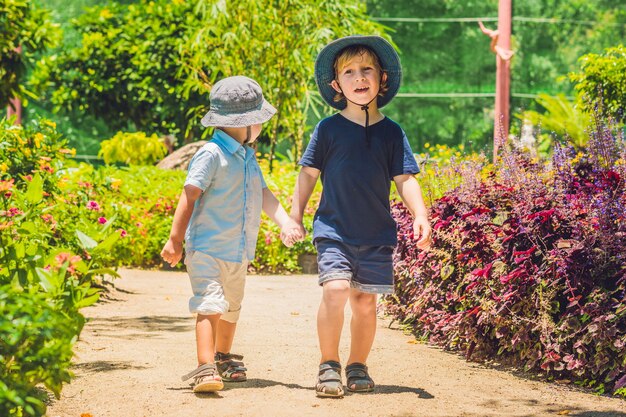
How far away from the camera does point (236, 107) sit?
16.2 ft

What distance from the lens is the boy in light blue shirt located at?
4.70m

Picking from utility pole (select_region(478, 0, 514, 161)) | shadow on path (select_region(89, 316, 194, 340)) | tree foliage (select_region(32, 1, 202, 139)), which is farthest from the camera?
tree foliage (select_region(32, 1, 202, 139))

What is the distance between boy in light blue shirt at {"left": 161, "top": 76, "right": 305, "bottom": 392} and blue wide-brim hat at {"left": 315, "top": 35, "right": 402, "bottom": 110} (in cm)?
32

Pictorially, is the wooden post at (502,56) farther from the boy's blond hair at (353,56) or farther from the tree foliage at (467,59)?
the boy's blond hair at (353,56)

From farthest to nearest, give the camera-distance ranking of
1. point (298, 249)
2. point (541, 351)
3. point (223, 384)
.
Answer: point (298, 249)
point (541, 351)
point (223, 384)

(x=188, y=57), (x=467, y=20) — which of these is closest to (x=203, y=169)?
(x=188, y=57)

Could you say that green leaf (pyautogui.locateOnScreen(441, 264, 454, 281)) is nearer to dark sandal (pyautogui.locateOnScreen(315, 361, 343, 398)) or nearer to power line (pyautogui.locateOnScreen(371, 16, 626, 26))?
dark sandal (pyautogui.locateOnScreen(315, 361, 343, 398))

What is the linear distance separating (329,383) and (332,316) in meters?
0.32

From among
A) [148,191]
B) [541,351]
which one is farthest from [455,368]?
[148,191]

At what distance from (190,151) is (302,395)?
11328 millimetres

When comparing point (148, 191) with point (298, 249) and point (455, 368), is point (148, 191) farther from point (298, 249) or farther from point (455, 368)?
point (455, 368)

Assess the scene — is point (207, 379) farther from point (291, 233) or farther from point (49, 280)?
point (49, 280)

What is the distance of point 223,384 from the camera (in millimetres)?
4742

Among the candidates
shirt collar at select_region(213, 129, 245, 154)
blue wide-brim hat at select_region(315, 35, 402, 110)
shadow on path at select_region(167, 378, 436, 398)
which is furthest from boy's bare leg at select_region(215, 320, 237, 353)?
blue wide-brim hat at select_region(315, 35, 402, 110)
